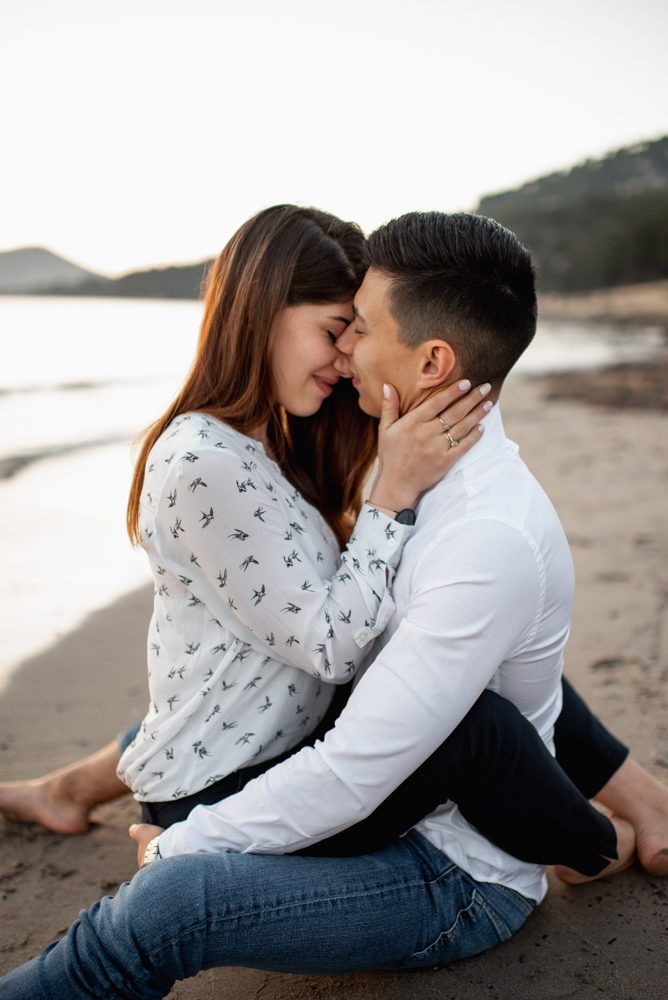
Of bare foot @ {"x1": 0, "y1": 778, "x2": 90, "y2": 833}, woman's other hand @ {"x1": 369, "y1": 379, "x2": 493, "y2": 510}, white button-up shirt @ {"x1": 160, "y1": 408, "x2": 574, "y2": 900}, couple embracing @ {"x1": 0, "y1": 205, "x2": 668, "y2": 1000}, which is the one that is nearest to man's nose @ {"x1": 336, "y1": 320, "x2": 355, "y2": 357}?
couple embracing @ {"x1": 0, "y1": 205, "x2": 668, "y2": 1000}

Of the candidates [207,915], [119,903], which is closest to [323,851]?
[207,915]

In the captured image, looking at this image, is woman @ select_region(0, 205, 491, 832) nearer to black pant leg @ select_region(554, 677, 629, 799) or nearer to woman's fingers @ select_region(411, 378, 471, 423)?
woman's fingers @ select_region(411, 378, 471, 423)

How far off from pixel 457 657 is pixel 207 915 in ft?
2.34

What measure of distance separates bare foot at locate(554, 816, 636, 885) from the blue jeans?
390 mm

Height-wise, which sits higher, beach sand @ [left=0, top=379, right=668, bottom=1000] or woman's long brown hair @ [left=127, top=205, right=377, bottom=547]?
woman's long brown hair @ [left=127, top=205, right=377, bottom=547]

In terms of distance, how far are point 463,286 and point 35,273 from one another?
39.1 m

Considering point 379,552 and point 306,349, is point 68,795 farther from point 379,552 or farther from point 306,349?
point 306,349

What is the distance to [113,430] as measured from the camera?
35.9 ft

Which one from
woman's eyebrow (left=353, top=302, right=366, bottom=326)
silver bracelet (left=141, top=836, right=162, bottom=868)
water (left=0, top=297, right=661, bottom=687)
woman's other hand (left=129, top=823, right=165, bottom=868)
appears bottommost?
water (left=0, top=297, right=661, bottom=687)

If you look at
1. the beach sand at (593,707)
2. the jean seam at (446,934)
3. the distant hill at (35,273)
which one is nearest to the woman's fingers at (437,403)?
the jean seam at (446,934)

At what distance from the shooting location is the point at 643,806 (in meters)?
2.22

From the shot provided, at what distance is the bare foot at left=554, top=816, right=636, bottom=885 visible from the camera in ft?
6.89

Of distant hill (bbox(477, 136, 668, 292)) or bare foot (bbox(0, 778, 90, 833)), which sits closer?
bare foot (bbox(0, 778, 90, 833))

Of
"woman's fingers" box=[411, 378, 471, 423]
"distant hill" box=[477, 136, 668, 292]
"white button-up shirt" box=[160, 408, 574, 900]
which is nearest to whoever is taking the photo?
"white button-up shirt" box=[160, 408, 574, 900]
